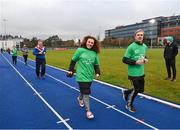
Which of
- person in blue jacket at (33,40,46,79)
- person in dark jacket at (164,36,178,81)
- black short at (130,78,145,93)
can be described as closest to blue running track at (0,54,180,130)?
black short at (130,78,145,93)

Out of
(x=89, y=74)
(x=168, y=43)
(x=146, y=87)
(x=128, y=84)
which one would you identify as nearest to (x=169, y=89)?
(x=146, y=87)

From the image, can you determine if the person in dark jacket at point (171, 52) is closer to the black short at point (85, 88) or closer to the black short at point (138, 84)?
the black short at point (138, 84)

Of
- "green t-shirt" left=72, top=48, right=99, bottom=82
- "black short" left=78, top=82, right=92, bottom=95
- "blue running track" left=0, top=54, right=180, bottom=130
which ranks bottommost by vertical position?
"blue running track" left=0, top=54, right=180, bottom=130

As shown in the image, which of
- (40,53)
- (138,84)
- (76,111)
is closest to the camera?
(138,84)

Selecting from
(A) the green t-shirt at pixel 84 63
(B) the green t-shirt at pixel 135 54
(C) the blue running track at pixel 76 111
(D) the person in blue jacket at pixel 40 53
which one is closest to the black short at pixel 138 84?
(B) the green t-shirt at pixel 135 54

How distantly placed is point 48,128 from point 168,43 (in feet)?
25.4

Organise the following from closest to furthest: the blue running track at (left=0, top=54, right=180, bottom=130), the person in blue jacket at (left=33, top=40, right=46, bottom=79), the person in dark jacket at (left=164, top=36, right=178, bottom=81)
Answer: the blue running track at (left=0, top=54, right=180, bottom=130) < the person in dark jacket at (left=164, top=36, right=178, bottom=81) < the person in blue jacket at (left=33, top=40, right=46, bottom=79)

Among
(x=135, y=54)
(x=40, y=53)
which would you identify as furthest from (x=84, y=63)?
(x=40, y=53)

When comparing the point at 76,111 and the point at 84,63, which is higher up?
the point at 84,63

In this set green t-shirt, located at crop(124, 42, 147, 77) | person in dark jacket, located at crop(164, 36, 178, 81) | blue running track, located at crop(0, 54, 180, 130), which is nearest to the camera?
blue running track, located at crop(0, 54, 180, 130)

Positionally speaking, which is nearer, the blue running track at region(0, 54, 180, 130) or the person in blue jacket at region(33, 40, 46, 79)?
the blue running track at region(0, 54, 180, 130)

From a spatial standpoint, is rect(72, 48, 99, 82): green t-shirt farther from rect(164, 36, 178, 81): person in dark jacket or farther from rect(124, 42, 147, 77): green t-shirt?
rect(164, 36, 178, 81): person in dark jacket

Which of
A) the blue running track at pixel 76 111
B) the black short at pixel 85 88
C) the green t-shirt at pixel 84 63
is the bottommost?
the blue running track at pixel 76 111

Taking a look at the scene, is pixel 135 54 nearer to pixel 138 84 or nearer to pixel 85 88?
pixel 138 84
